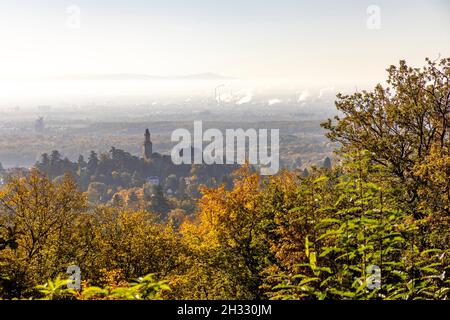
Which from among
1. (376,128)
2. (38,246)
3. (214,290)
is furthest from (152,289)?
(38,246)

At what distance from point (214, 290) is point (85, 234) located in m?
11.4

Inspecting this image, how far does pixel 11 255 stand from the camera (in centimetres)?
2911

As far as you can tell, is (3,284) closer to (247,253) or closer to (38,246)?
(247,253)

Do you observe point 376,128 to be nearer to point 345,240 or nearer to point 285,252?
point 285,252

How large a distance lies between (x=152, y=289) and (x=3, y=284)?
2.55 meters

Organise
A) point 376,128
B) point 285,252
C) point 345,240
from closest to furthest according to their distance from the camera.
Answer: point 345,240 < point 285,252 < point 376,128

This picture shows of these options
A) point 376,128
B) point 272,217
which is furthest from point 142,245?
point 376,128

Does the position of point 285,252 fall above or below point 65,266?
above

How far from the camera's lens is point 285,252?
22.7 m

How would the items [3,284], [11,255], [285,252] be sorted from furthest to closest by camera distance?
1. [11,255]
2. [285,252]
3. [3,284]

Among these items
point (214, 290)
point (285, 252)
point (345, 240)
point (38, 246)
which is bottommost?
point (214, 290)

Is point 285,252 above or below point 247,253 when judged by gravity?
above

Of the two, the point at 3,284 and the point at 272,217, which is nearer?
the point at 3,284
